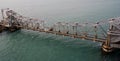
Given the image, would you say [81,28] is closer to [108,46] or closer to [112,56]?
[108,46]

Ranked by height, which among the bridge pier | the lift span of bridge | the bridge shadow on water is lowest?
the bridge shadow on water

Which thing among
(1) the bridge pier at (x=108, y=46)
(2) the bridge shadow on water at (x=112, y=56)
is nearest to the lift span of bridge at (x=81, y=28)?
(1) the bridge pier at (x=108, y=46)

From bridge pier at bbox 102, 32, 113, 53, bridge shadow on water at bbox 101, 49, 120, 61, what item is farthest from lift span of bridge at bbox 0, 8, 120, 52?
bridge shadow on water at bbox 101, 49, 120, 61

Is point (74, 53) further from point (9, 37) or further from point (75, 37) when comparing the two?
point (9, 37)

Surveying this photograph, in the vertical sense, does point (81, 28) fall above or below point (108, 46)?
above

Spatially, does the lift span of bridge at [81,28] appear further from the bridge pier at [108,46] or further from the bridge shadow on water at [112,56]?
the bridge shadow on water at [112,56]

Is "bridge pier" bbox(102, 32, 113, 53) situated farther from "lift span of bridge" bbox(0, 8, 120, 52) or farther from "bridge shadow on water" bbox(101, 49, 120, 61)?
"bridge shadow on water" bbox(101, 49, 120, 61)

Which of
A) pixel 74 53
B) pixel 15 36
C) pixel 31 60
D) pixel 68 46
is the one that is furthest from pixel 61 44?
pixel 15 36

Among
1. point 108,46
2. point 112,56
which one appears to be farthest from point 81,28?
point 112,56

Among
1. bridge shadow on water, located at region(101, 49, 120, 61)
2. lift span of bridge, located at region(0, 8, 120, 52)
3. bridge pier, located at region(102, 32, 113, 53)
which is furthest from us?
lift span of bridge, located at region(0, 8, 120, 52)
